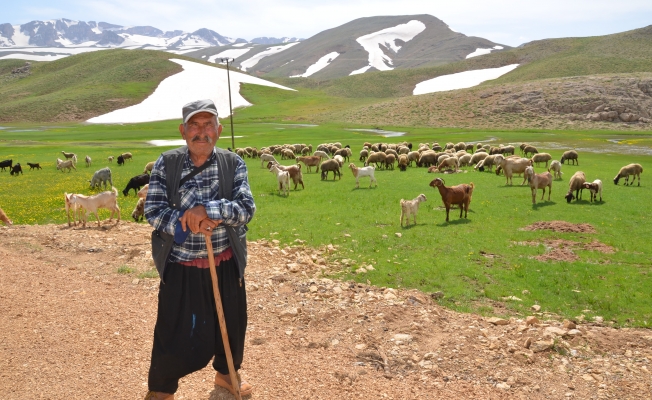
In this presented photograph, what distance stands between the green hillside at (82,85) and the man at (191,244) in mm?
101391

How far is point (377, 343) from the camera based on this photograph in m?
7.32

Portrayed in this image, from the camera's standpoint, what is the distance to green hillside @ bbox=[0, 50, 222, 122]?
9644 cm

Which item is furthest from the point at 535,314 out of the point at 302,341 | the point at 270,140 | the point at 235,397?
the point at 270,140

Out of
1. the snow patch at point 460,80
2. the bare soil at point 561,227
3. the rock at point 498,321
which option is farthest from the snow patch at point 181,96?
the rock at point 498,321

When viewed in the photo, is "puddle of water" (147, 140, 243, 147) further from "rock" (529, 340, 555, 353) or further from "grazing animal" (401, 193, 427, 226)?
"rock" (529, 340, 555, 353)

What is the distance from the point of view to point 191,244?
466 cm

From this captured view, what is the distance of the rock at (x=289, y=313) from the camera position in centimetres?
828

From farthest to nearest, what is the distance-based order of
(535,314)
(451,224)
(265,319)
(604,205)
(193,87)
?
(193,87), (604,205), (451,224), (535,314), (265,319)

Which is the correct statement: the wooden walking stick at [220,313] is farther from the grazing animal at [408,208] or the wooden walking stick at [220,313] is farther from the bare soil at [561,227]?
the bare soil at [561,227]

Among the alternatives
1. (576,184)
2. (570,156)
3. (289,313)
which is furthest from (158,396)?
(570,156)

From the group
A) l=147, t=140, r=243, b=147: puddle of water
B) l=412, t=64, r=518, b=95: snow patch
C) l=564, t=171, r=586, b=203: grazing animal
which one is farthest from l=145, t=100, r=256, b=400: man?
l=412, t=64, r=518, b=95: snow patch

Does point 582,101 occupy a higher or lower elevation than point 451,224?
higher

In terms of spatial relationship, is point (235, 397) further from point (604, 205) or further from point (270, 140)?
point (270, 140)

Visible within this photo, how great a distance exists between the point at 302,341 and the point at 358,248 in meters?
6.04
